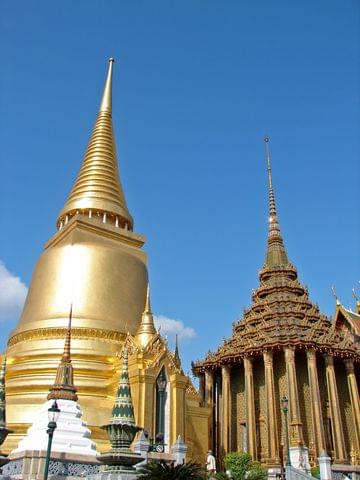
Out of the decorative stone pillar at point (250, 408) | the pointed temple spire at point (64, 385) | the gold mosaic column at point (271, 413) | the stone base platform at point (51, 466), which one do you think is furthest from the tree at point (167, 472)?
the decorative stone pillar at point (250, 408)

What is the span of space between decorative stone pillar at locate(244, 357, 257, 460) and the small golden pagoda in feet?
0.15

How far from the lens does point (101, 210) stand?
28406 mm

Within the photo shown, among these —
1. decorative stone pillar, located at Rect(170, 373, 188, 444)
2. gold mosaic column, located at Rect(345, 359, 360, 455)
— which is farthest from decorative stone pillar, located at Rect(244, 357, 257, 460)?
decorative stone pillar, located at Rect(170, 373, 188, 444)

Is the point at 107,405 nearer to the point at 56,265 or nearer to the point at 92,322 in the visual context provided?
the point at 92,322

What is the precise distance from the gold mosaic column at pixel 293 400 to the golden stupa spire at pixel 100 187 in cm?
1095

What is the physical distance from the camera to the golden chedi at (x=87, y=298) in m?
21.1

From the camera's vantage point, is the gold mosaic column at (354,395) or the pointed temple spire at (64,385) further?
the gold mosaic column at (354,395)

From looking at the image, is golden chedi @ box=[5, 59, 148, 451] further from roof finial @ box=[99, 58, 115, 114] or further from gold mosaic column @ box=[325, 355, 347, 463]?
gold mosaic column @ box=[325, 355, 347, 463]

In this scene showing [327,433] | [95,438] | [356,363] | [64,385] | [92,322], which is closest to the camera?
[64,385]

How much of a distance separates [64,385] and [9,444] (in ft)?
9.06

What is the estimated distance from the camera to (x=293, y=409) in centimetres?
2397

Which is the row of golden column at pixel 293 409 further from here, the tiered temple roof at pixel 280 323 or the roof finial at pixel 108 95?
the roof finial at pixel 108 95

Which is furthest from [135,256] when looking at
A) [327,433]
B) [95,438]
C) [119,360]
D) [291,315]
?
[327,433]

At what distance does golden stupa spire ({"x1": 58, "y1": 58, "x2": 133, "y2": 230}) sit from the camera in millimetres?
28578
